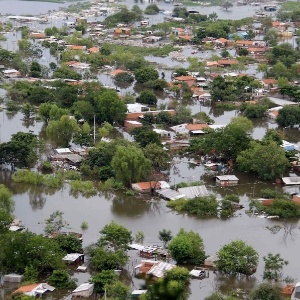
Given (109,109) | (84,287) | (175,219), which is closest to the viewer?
(84,287)

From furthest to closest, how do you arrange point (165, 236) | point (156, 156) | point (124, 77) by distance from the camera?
1. point (124, 77)
2. point (156, 156)
3. point (165, 236)

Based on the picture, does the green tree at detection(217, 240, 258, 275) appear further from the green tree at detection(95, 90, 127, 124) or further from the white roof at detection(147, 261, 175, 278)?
the green tree at detection(95, 90, 127, 124)

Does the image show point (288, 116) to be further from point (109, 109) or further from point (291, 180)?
point (109, 109)

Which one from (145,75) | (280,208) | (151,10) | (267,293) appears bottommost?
(151,10)

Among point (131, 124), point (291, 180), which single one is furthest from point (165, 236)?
point (131, 124)

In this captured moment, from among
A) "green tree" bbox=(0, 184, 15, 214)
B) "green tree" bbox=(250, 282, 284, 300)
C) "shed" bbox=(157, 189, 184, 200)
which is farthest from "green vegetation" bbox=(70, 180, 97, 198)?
"green tree" bbox=(250, 282, 284, 300)

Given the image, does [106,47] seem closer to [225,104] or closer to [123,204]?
[225,104]

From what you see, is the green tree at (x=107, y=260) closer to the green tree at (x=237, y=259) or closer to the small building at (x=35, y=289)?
the small building at (x=35, y=289)

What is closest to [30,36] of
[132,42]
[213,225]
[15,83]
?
[132,42]
